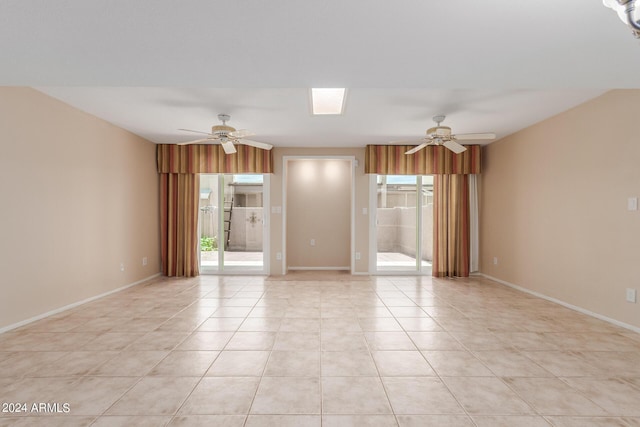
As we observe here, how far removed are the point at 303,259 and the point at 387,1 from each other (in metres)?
5.21

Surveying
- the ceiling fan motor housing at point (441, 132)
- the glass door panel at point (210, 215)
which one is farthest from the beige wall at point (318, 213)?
the ceiling fan motor housing at point (441, 132)

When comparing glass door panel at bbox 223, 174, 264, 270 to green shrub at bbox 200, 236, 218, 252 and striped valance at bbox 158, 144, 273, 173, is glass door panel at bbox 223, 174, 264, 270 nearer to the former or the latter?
green shrub at bbox 200, 236, 218, 252

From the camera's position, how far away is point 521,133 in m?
4.47

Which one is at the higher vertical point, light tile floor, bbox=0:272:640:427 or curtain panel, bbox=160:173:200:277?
curtain panel, bbox=160:173:200:277

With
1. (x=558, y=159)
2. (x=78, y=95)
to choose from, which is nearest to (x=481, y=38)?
(x=558, y=159)

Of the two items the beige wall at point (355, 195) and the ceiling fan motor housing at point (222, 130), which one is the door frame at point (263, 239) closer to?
the beige wall at point (355, 195)

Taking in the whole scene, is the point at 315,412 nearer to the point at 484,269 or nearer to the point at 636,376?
the point at 636,376

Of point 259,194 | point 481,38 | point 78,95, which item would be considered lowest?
point 259,194

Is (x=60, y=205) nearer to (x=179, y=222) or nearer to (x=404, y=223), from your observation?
(x=179, y=222)

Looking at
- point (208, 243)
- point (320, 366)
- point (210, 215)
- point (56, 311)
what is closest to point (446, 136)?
point (320, 366)

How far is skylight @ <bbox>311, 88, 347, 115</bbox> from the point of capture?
10.8 feet

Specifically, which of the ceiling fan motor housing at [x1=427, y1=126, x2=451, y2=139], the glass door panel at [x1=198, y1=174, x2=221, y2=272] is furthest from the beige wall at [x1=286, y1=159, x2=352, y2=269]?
the ceiling fan motor housing at [x1=427, y1=126, x2=451, y2=139]

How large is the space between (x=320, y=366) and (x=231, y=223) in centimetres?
416

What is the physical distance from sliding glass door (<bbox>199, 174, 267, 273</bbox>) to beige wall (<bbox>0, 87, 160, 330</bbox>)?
1.21m
